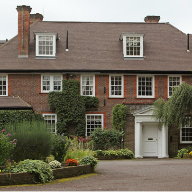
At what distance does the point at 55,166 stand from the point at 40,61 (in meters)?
15.3

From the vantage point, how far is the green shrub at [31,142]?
14438mm

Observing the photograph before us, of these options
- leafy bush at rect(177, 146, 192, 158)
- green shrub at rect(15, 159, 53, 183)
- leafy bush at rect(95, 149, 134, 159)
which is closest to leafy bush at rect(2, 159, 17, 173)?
green shrub at rect(15, 159, 53, 183)

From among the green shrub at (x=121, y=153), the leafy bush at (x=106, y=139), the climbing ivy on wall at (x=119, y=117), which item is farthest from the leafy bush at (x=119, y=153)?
the climbing ivy on wall at (x=119, y=117)

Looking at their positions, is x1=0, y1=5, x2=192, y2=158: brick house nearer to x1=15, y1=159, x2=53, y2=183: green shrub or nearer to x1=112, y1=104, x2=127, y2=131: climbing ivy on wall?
x1=112, y1=104, x2=127, y2=131: climbing ivy on wall

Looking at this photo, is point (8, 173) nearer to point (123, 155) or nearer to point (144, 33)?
point (123, 155)

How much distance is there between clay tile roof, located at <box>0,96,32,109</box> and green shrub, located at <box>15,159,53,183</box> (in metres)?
13.3

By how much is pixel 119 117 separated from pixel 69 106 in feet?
11.2

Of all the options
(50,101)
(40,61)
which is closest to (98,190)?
(50,101)

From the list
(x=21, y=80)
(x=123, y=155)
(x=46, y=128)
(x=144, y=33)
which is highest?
(x=144, y=33)

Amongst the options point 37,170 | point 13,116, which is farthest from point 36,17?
point 37,170

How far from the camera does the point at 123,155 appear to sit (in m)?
24.0

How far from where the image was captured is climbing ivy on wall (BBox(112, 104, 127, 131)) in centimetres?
2647

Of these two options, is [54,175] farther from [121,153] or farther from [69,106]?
[69,106]

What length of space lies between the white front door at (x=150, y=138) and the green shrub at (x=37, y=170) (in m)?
14.7
